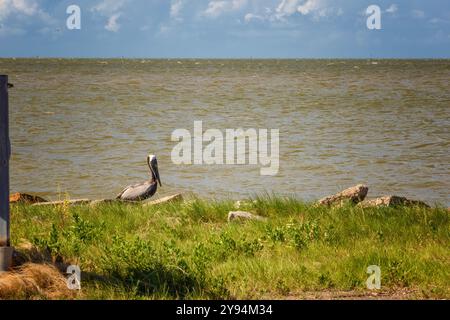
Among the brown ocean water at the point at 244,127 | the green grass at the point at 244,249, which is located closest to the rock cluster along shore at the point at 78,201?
the green grass at the point at 244,249

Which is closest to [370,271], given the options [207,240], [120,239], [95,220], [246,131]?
[207,240]

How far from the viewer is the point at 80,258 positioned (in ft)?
26.0

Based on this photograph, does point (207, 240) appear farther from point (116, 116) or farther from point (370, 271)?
point (116, 116)

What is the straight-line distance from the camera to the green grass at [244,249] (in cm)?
714

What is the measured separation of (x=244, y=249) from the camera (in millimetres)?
8484

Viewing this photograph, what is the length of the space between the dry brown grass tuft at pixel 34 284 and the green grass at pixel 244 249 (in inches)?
10.1

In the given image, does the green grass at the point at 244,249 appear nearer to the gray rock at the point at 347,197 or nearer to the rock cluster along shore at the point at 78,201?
the gray rock at the point at 347,197

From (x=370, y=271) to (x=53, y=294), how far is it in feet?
10.9

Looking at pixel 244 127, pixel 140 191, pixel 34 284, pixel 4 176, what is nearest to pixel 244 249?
pixel 34 284

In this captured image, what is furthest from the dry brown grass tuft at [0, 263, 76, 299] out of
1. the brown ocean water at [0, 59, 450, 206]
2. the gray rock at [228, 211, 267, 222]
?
the brown ocean water at [0, 59, 450, 206]

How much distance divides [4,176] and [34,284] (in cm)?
109

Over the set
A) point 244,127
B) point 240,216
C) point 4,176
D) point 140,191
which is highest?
point 4,176

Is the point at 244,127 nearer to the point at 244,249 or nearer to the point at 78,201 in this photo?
the point at 78,201

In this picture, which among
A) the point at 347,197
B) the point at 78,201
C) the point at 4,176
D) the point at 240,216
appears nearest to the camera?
the point at 4,176
